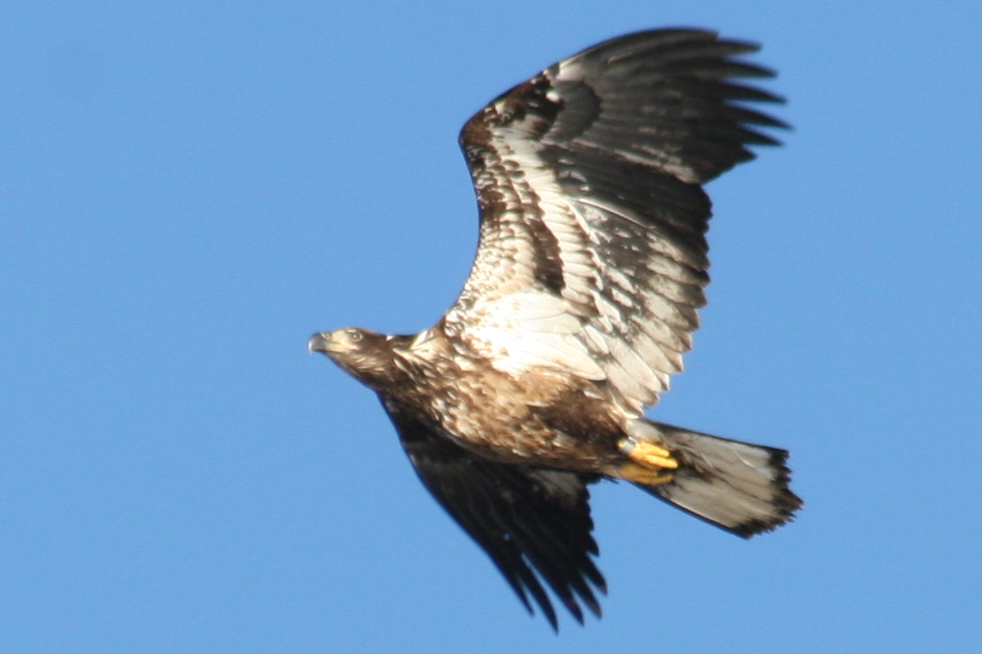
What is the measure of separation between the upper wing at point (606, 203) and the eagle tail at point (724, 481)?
1.07ft

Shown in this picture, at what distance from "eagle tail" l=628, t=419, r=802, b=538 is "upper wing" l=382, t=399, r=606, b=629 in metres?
1.15

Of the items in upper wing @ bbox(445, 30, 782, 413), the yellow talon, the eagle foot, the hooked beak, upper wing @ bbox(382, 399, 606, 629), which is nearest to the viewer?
upper wing @ bbox(445, 30, 782, 413)

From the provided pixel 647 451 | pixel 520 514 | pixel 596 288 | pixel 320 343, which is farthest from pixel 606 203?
pixel 520 514

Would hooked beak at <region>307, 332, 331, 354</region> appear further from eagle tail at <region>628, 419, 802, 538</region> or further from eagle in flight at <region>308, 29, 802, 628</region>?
eagle tail at <region>628, 419, 802, 538</region>

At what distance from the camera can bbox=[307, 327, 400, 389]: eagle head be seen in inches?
546

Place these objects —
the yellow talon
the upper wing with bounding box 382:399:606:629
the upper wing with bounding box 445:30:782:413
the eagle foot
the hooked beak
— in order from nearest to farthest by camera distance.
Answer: the upper wing with bounding box 445:30:782:413 → the eagle foot → the yellow talon → the hooked beak → the upper wing with bounding box 382:399:606:629

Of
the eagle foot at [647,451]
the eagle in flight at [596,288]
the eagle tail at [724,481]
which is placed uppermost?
the eagle in flight at [596,288]

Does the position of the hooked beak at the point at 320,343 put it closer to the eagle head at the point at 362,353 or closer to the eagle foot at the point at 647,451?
the eagle head at the point at 362,353

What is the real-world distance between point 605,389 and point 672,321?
62 cm

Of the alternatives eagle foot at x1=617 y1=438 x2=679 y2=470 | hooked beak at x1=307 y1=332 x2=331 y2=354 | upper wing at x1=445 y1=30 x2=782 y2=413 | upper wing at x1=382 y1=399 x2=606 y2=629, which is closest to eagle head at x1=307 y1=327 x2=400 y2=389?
hooked beak at x1=307 y1=332 x2=331 y2=354

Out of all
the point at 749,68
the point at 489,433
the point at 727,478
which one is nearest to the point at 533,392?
the point at 489,433

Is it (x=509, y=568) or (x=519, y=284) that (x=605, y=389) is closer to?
(x=519, y=284)

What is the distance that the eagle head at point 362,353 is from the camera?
1387 cm

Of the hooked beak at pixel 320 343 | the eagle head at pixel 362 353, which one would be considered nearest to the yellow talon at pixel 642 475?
the eagle head at pixel 362 353
